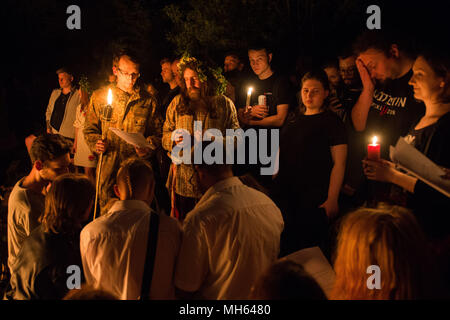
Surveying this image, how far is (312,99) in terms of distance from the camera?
15.0 ft

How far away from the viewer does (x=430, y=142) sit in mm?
3215

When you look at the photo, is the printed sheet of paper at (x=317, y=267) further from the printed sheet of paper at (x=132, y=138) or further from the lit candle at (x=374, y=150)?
the printed sheet of paper at (x=132, y=138)

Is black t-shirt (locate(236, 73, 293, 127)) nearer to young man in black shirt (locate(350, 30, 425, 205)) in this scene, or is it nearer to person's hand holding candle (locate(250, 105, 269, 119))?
person's hand holding candle (locate(250, 105, 269, 119))

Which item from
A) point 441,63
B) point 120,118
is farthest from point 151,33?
point 441,63

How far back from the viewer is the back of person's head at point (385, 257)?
6.49ft

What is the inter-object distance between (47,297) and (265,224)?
1401 mm

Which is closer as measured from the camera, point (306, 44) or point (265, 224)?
point (265, 224)

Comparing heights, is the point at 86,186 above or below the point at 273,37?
below

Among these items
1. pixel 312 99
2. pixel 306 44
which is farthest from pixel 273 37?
pixel 312 99

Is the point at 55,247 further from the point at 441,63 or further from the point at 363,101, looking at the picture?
the point at 363,101

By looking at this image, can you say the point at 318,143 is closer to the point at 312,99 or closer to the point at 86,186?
the point at 312,99

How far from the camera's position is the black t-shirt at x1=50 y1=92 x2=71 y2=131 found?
743 centimetres
